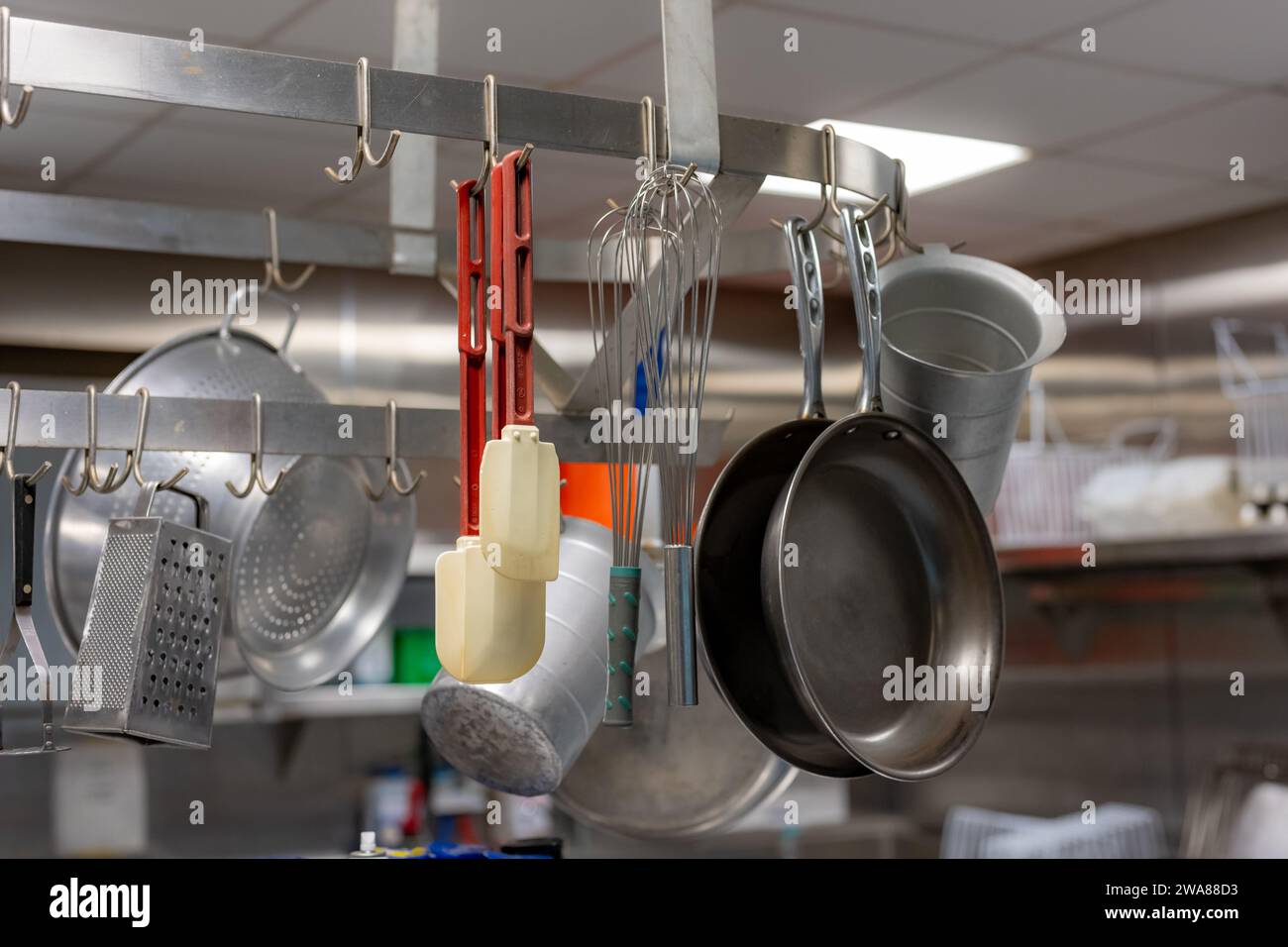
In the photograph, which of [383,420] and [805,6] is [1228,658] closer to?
[805,6]

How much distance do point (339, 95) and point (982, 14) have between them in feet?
3.55

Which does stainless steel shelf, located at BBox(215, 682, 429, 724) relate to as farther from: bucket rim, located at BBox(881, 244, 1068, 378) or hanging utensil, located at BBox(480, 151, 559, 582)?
hanging utensil, located at BBox(480, 151, 559, 582)

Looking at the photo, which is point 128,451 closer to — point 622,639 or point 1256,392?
point 622,639

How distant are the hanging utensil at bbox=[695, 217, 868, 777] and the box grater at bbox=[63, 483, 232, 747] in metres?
0.26

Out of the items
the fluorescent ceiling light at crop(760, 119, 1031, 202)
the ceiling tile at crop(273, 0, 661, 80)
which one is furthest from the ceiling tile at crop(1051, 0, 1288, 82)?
the ceiling tile at crop(273, 0, 661, 80)

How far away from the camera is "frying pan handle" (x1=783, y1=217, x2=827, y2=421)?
70 cm

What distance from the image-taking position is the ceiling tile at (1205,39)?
1548 millimetres

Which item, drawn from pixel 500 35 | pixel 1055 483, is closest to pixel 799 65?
pixel 500 35

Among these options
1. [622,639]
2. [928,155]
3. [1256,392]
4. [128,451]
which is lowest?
[622,639]

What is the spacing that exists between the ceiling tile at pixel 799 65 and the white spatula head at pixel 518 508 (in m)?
1.04

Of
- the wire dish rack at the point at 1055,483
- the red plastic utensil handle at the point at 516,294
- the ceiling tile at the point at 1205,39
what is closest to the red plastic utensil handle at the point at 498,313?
the red plastic utensil handle at the point at 516,294

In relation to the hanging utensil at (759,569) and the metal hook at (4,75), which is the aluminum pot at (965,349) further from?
the metal hook at (4,75)

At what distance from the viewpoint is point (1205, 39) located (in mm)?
1637
